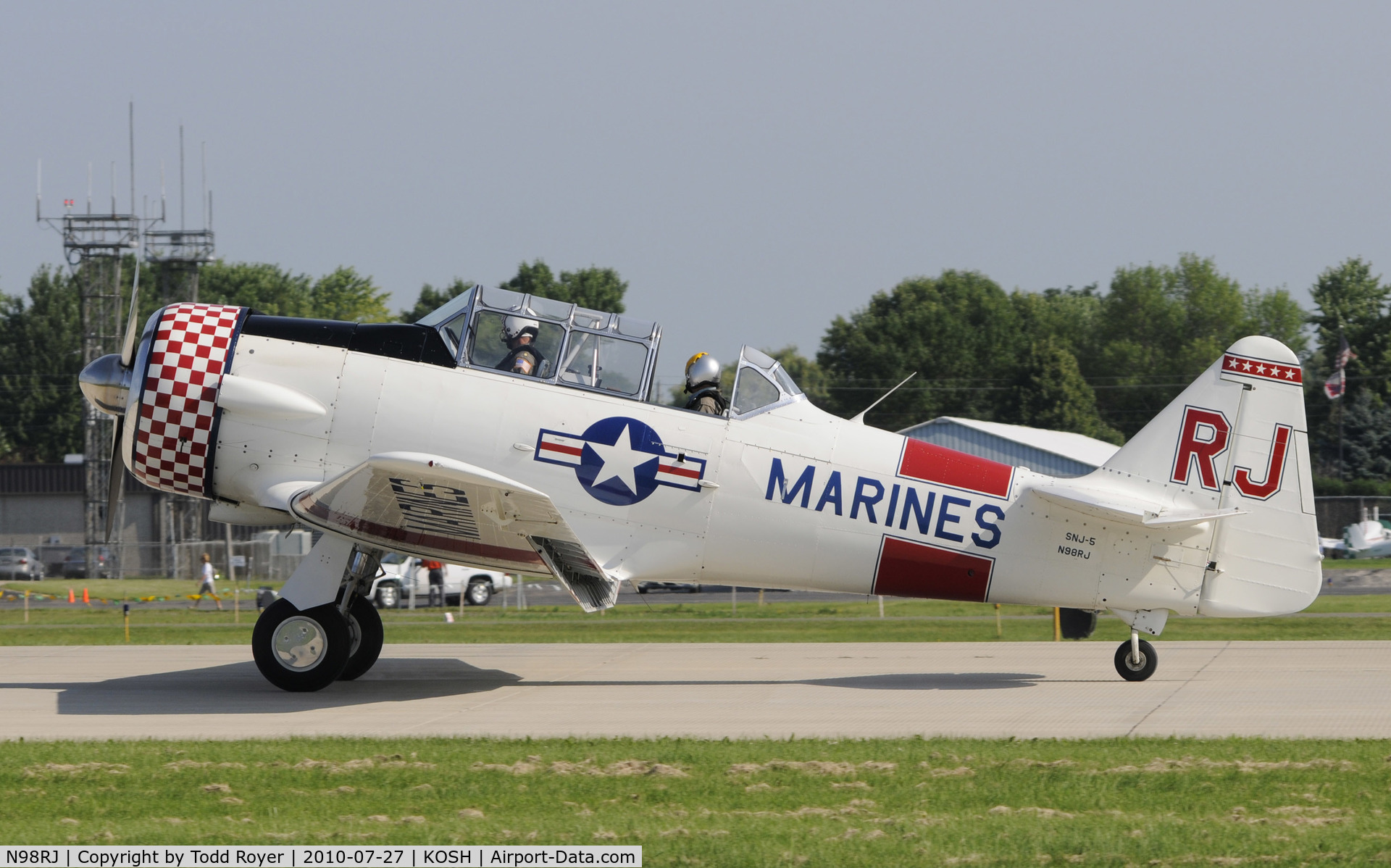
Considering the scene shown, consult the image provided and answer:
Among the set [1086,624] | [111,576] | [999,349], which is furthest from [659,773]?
[999,349]

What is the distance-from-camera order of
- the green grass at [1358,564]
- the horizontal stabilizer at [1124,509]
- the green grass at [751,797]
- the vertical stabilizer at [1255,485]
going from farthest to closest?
1. the green grass at [1358,564]
2. the vertical stabilizer at [1255,485]
3. the horizontal stabilizer at [1124,509]
4. the green grass at [751,797]

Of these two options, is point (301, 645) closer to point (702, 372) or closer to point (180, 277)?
point (702, 372)

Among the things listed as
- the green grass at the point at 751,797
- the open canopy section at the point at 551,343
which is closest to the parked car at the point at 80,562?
the open canopy section at the point at 551,343

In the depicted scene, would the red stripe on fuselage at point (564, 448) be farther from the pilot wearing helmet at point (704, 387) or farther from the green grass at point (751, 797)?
the green grass at point (751, 797)

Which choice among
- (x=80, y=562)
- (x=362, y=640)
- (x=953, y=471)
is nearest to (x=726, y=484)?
(x=953, y=471)

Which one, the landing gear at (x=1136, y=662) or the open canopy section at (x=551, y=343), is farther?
the landing gear at (x=1136, y=662)

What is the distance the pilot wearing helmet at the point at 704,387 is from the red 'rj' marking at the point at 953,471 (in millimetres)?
1763

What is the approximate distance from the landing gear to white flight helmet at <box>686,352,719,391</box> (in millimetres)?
4704

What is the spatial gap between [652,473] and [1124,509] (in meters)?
4.21

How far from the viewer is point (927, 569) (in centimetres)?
1173

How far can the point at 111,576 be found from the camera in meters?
49.2

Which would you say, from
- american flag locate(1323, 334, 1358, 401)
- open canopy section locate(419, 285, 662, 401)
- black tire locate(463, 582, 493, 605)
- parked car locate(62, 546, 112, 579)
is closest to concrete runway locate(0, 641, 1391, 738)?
open canopy section locate(419, 285, 662, 401)

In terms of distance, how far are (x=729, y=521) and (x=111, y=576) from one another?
145 feet

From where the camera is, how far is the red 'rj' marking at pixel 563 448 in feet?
37.3
